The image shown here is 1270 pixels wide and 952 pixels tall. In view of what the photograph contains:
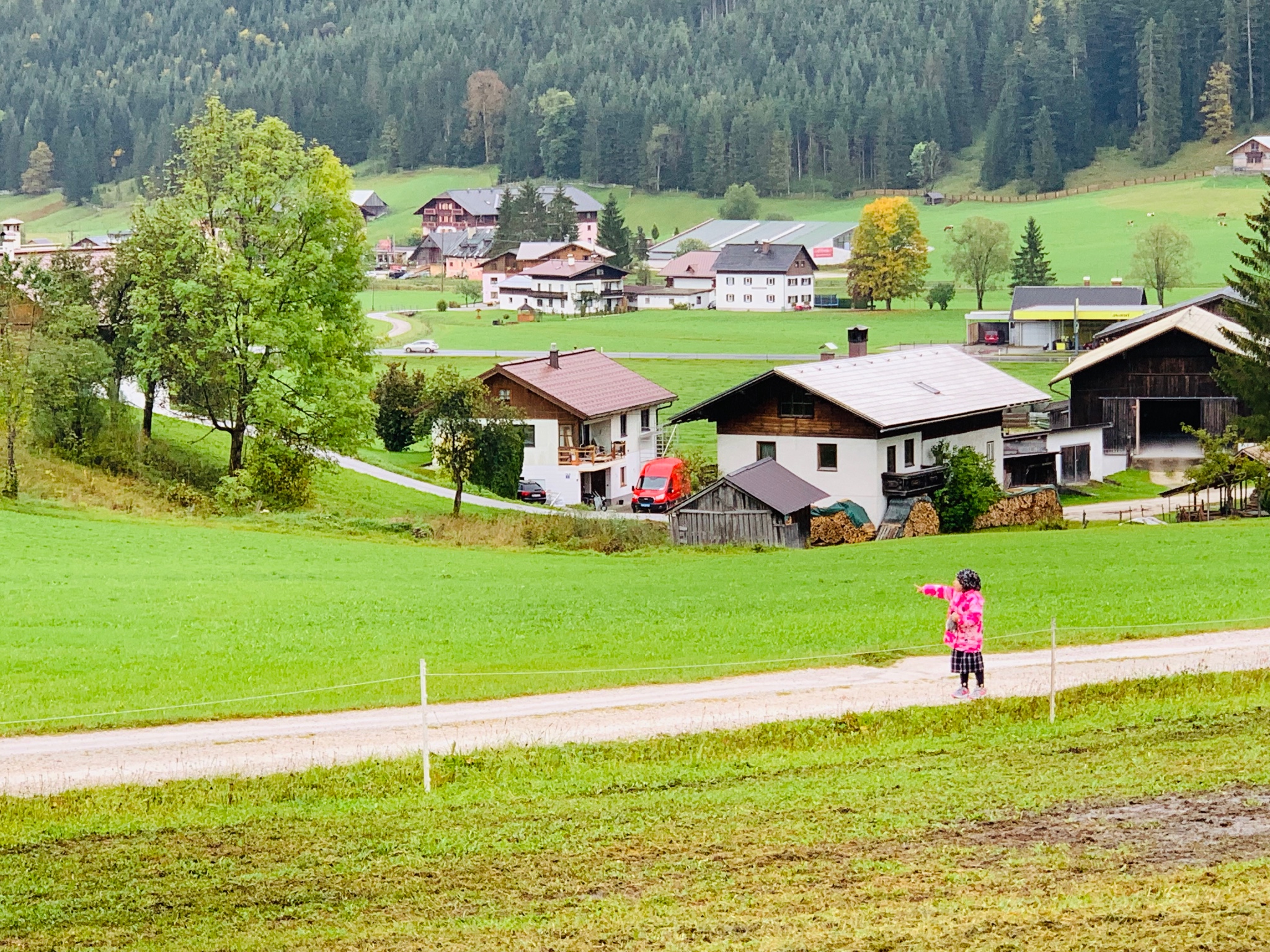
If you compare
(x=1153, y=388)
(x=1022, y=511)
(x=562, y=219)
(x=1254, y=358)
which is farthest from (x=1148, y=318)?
(x=562, y=219)

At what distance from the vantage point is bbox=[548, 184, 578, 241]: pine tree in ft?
634

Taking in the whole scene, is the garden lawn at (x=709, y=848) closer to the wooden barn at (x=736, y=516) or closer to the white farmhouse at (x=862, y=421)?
the wooden barn at (x=736, y=516)

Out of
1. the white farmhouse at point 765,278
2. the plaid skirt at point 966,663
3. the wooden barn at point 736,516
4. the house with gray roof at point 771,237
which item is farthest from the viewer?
the house with gray roof at point 771,237

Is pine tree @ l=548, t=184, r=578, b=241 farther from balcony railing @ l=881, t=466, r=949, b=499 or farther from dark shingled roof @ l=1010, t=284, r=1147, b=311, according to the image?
balcony railing @ l=881, t=466, r=949, b=499

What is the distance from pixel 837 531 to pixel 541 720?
31.5 meters

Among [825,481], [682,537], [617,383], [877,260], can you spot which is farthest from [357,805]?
[877,260]

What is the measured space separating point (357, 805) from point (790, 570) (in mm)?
22069

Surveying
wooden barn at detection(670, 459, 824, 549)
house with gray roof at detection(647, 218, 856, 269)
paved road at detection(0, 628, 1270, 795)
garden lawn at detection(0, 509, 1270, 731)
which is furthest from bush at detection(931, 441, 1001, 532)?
house with gray roof at detection(647, 218, 856, 269)

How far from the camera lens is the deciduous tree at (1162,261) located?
12862 centimetres

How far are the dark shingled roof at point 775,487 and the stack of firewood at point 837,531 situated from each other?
0.73 meters

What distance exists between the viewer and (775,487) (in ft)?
162

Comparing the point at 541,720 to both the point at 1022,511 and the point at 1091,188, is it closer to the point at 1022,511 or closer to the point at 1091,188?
the point at 1022,511

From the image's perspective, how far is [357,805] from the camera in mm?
15547

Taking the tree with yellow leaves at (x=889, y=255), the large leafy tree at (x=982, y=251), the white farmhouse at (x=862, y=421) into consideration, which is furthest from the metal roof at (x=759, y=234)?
the white farmhouse at (x=862, y=421)
